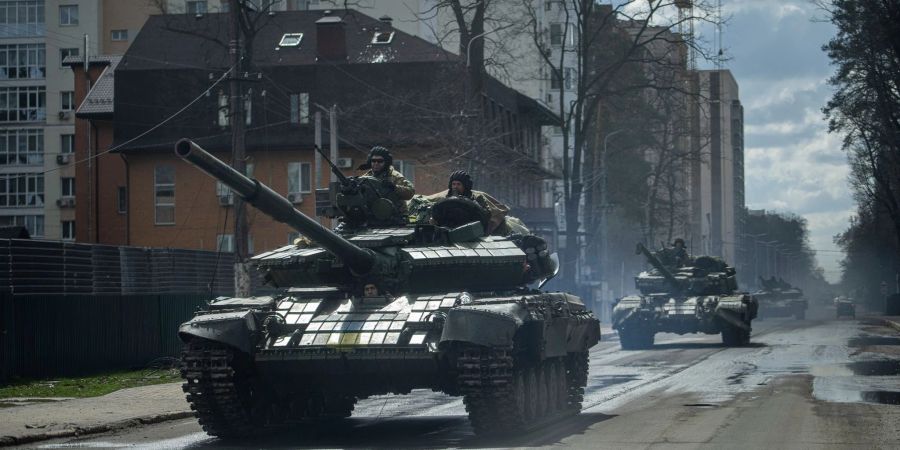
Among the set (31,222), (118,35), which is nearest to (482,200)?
(118,35)

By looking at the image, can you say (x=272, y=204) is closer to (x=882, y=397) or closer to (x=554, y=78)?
(x=882, y=397)

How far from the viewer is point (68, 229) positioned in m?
70.7

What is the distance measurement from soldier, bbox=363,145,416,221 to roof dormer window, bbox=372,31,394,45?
120 feet

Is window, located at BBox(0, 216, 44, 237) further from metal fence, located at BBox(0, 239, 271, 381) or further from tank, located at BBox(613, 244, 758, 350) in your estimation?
metal fence, located at BBox(0, 239, 271, 381)

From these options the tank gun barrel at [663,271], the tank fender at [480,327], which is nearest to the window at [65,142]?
the tank gun barrel at [663,271]

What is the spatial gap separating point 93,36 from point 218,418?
60578 mm

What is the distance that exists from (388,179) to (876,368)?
12.7 meters

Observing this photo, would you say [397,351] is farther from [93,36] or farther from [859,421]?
[93,36]

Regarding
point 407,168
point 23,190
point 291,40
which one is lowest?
point 407,168

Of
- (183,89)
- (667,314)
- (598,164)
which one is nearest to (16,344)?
(667,314)

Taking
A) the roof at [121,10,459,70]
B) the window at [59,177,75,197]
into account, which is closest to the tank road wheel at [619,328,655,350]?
the roof at [121,10,459,70]

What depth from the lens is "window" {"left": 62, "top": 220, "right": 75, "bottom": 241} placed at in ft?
230

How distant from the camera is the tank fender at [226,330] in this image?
13664mm

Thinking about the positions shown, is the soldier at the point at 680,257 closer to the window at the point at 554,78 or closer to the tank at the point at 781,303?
the window at the point at 554,78
